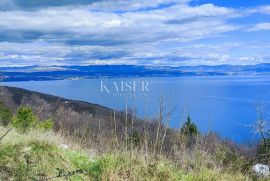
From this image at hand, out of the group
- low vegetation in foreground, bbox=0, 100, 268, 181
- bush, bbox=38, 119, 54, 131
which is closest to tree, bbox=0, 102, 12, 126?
bush, bbox=38, 119, 54, 131

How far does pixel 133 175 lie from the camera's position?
460 centimetres

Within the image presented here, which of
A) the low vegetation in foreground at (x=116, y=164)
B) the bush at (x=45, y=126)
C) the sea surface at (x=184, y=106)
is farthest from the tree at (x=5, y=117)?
the low vegetation in foreground at (x=116, y=164)

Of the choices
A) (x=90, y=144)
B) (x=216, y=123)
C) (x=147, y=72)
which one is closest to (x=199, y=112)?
(x=216, y=123)

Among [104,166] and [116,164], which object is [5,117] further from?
[116,164]

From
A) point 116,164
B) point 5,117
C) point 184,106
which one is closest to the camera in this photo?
point 116,164

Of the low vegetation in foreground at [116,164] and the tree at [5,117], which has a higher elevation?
the low vegetation in foreground at [116,164]

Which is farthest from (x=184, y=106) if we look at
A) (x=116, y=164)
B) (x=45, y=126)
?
(x=45, y=126)

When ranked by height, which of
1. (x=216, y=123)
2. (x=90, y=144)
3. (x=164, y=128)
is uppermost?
(x=164, y=128)

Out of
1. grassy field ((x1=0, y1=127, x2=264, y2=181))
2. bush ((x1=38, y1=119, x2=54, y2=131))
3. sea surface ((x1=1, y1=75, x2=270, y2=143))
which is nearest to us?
grassy field ((x1=0, y1=127, x2=264, y2=181))

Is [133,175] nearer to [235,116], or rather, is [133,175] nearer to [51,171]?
[51,171]

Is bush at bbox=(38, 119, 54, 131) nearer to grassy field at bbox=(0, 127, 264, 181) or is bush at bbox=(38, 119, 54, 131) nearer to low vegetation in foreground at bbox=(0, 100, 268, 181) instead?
low vegetation in foreground at bbox=(0, 100, 268, 181)

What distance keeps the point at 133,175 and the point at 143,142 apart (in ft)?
2.95

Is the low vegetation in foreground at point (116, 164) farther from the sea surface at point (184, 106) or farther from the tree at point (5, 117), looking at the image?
the tree at point (5, 117)

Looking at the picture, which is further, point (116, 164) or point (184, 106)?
point (184, 106)
